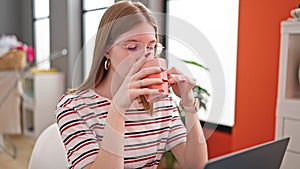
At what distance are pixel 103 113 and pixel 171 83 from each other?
162mm

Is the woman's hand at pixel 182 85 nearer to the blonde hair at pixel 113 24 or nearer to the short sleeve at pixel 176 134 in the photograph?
the blonde hair at pixel 113 24

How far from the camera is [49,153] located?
25.0 inches

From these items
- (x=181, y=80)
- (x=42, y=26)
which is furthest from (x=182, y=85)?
(x=42, y=26)

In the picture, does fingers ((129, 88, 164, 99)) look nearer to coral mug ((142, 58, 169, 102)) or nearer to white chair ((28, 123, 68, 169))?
coral mug ((142, 58, 169, 102))

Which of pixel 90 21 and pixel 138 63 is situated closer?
pixel 138 63

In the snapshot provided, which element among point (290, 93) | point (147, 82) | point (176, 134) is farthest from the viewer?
point (290, 93)

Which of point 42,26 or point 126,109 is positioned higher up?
point 42,26

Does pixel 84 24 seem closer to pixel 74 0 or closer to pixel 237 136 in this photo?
pixel 74 0

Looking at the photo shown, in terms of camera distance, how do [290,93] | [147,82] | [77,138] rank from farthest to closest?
[290,93] → [77,138] → [147,82]

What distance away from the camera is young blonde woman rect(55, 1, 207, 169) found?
41 centimetres

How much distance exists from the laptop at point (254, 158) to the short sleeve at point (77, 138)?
0.23 metres

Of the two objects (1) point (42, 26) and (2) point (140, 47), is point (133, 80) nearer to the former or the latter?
(2) point (140, 47)

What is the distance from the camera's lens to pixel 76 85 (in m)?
0.48

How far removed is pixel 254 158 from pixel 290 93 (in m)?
0.66
